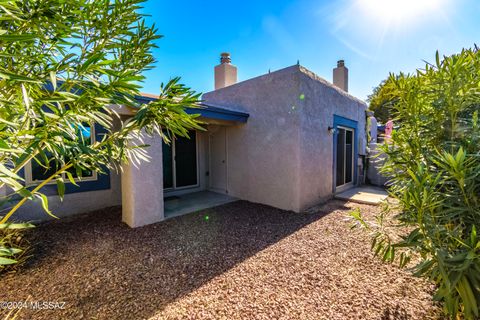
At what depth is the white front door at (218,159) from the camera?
8008 millimetres

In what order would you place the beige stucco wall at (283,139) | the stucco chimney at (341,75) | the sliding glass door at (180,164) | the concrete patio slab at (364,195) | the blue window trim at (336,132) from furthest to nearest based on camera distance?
the stucco chimney at (341,75) → the sliding glass door at (180,164) → the blue window trim at (336,132) → the concrete patio slab at (364,195) → the beige stucco wall at (283,139)

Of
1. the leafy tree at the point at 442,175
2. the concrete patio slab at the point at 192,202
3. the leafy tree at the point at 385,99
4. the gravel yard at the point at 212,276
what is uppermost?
the leafy tree at the point at 385,99

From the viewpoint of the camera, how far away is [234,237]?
4348mm

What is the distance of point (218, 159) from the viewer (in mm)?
8312

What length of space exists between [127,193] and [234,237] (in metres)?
2.75

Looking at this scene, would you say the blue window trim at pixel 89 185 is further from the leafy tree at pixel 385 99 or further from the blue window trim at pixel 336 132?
the blue window trim at pixel 336 132

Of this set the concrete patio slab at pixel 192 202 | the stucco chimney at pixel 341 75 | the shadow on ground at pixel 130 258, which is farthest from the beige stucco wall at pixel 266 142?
the stucco chimney at pixel 341 75

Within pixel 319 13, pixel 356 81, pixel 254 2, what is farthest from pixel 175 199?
pixel 356 81

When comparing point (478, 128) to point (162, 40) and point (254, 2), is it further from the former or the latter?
point (254, 2)

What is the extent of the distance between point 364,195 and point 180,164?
7.25 m

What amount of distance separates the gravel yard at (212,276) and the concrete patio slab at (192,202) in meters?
1.16

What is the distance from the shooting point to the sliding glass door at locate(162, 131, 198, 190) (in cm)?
773

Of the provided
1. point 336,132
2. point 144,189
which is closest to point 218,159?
point 144,189

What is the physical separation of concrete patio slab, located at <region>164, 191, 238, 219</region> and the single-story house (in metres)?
0.16
